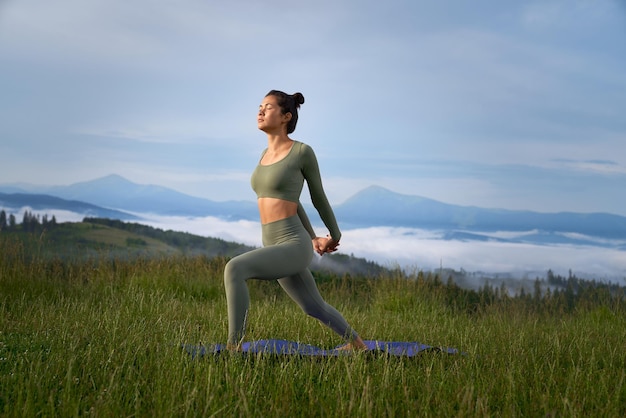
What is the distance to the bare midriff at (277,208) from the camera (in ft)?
17.7

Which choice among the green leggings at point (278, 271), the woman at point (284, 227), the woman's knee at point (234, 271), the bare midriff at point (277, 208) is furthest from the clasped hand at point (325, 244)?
the woman's knee at point (234, 271)

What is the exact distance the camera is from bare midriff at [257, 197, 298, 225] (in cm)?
538

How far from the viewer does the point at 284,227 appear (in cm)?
538

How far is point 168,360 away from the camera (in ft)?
15.8

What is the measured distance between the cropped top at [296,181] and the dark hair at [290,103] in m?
0.19

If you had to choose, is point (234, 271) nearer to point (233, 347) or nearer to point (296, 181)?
point (233, 347)

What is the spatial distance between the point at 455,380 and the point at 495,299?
22.4ft

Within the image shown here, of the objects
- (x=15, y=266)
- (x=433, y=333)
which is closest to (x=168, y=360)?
(x=433, y=333)

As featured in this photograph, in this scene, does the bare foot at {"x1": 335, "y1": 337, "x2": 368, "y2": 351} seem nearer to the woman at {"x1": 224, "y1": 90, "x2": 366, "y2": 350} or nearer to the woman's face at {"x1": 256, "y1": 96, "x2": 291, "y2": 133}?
the woman at {"x1": 224, "y1": 90, "x2": 366, "y2": 350}

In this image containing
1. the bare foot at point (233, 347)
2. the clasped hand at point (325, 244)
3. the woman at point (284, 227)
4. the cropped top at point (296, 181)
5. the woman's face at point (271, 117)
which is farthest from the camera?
the clasped hand at point (325, 244)

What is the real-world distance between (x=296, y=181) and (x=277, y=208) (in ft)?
0.85

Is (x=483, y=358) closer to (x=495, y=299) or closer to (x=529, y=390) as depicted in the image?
(x=529, y=390)

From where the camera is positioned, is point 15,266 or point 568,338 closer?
point 568,338

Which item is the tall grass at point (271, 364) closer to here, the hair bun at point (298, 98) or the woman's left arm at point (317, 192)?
the woman's left arm at point (317, 192)
